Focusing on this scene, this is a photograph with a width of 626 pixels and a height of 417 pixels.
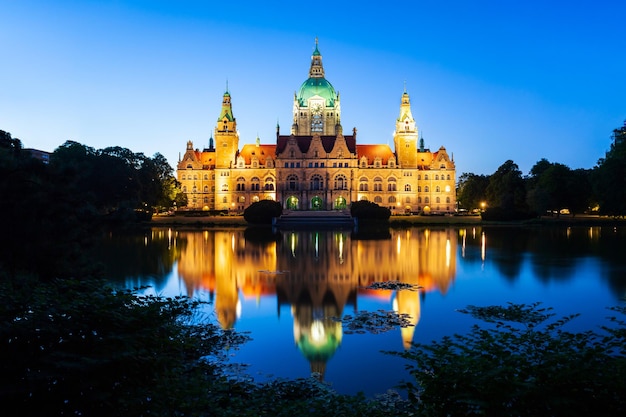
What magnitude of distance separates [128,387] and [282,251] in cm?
2890

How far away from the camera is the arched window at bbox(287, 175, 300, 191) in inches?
3743

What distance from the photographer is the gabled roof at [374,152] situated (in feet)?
324

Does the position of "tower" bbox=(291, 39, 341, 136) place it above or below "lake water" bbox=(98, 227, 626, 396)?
above

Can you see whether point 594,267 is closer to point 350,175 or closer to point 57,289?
point 57,289

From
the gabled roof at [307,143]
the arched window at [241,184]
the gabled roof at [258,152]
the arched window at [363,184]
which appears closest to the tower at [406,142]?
the arched window at [363,184]

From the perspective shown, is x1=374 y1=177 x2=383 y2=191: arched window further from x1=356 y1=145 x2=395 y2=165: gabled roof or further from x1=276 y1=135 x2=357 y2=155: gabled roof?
x1=276 y1=135 x2=357 y2=155: gabled roof

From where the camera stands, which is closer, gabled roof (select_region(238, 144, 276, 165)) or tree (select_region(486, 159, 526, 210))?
tree (select_region(486, 159, 526, 210))

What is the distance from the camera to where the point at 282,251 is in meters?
35.6

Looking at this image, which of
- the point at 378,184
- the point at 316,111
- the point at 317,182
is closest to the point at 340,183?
the point at 317,182

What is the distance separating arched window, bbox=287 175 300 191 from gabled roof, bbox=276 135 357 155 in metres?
5.10

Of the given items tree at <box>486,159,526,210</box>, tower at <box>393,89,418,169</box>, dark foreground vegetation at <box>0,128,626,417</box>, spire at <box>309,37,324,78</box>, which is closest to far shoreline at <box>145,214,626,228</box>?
tree at <box>486,159,526,210</box>

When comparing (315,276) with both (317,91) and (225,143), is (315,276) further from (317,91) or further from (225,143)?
(317,91)

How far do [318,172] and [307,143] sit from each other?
20.6ft

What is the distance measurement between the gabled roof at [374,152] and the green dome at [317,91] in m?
16.6
